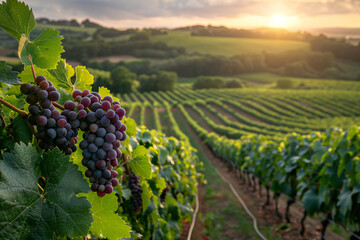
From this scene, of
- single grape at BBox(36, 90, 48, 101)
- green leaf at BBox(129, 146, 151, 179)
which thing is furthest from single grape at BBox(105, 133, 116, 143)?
green leaf at BBox(129, 146, 151, 179)

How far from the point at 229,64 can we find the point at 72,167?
89.4 meters

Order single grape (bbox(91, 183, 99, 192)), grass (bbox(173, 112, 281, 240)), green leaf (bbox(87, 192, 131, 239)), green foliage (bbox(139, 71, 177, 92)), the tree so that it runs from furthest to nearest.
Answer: green foliage (bbox(139, 71, 177, 92))
grass (bbox(173, 112, 281, 240))
the tree
green leaf (bbox(87, 192, 131, 239))
single grape (bbox(91, 183, 99, 192))

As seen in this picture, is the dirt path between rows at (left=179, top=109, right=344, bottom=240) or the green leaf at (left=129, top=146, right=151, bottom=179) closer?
the green leaf at (left=129, top=146, right=151, bottom=179)

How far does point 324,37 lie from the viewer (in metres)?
103

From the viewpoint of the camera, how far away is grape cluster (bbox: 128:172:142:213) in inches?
89.0

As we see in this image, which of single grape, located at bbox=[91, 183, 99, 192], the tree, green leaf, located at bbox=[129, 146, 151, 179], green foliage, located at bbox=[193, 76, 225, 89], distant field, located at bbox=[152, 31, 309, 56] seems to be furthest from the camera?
distant field, located at bbox=[152, 31, 309, 56]

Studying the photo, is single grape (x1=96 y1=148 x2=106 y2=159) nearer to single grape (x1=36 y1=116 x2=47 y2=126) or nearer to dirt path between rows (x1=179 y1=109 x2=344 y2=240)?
single grape (x1=36 y1=116 x2=47 y2=126)

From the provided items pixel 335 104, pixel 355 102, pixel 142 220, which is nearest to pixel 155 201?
pixel 142 220

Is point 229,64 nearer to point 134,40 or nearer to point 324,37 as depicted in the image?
point 134,40

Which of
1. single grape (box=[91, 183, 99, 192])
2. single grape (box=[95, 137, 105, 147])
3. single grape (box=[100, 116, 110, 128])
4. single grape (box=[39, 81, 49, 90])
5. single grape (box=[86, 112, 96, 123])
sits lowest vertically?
single grape (box=[91, 183, 99, 192])

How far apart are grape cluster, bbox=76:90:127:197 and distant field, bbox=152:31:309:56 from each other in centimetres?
10149

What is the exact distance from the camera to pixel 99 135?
90 centimetres

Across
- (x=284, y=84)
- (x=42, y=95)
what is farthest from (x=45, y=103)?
(x=284, y=84)

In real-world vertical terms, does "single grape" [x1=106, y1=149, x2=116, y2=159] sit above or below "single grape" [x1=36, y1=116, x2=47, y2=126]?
below
